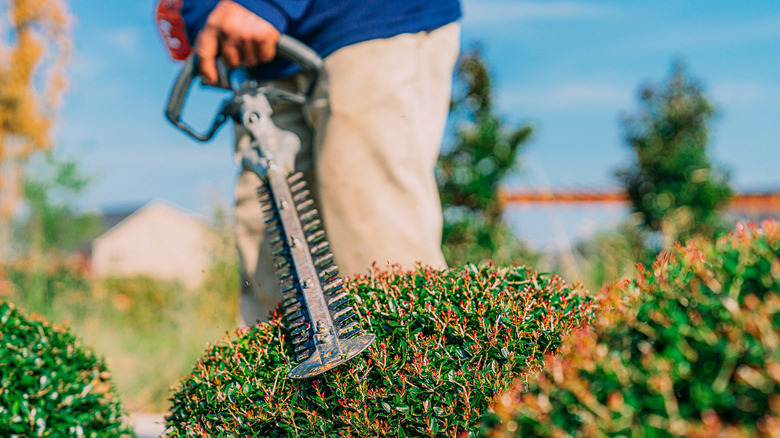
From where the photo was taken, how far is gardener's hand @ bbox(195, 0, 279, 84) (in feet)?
7.57

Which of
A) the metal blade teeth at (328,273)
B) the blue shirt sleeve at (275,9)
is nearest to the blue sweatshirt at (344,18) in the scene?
the blue shirt sleeve at (275,9)

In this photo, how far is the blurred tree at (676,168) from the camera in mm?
7895

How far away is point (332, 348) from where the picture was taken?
1396 millimetres

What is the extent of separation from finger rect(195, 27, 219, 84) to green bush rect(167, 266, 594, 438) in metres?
1.22

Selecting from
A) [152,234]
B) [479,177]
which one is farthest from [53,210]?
[152,234]

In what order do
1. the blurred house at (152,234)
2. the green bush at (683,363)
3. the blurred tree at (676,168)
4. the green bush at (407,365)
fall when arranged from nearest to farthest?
1. the green bush at (683,363)
2. the green bush at (407,365)
3. the blurred tree at (676,168)
4. the blurred house at (152,234)

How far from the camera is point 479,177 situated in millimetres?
6254

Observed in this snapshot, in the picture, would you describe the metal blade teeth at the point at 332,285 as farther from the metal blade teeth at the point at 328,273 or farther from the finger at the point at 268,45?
the finger at the point at 268,45

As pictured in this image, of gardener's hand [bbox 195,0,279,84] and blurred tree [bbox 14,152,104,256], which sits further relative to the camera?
blurred tree [bbox 14,152,104,256]

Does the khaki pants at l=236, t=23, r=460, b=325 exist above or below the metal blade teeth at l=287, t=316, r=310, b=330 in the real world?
above

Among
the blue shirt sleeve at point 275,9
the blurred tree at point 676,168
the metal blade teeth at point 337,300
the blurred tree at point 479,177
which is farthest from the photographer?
the blurred tree at point 676,168

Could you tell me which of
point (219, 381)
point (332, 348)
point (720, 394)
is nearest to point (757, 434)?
point (720, 394)

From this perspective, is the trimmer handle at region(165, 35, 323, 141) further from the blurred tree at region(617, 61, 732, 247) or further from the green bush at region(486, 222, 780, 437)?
the blurred tree at region(617, 61, 732, 247)

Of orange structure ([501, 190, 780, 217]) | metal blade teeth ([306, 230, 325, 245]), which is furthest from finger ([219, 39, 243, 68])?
orange structure ([501, 190, 780, 217])
